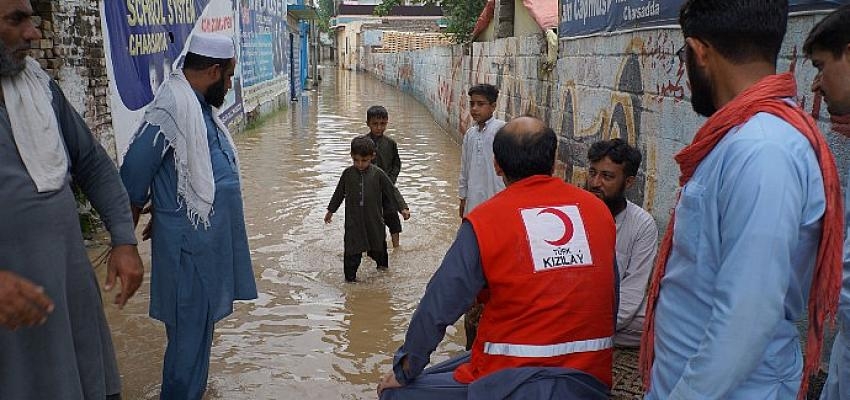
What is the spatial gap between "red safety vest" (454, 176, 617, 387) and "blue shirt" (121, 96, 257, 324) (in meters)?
1.56

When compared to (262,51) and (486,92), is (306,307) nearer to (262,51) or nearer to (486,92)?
(486,92)

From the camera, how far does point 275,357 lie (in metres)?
4.43

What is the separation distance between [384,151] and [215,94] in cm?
325

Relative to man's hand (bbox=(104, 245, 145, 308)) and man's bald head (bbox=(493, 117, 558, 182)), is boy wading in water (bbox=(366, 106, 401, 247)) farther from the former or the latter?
man's bald head (bbox=(493, 117, 558, 182))

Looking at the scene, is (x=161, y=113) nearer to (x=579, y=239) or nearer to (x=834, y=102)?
(x=579, y=239)

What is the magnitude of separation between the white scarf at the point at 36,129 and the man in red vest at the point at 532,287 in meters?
1.22

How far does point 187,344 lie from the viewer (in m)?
3.35

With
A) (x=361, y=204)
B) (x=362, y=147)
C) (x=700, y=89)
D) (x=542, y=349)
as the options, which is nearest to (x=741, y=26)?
(x=700, y=89)

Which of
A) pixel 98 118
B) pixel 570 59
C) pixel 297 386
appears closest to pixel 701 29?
pixel 297 386

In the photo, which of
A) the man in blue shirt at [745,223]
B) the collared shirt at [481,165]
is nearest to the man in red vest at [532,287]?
the man in blue shirt at [745,223]

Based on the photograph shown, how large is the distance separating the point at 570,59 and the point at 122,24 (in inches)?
174

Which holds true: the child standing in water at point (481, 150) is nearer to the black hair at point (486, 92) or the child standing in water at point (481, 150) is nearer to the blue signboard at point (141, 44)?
the black hair at point (486, 92)

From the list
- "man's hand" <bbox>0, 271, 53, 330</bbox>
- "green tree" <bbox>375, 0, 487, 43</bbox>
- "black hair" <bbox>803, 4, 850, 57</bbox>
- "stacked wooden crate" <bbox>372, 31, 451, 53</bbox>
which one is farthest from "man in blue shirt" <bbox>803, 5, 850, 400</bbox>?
"stacked wooden crate" <bbox>372, 31, 451, 53</bbox>

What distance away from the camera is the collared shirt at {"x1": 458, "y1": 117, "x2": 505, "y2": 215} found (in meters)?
4.96
